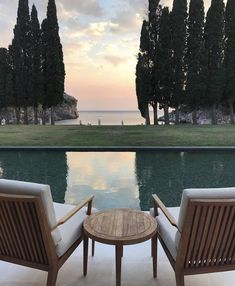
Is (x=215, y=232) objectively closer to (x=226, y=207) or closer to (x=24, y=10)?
(x=226, y=207)

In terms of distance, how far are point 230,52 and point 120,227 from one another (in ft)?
63.2

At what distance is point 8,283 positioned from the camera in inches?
99.3

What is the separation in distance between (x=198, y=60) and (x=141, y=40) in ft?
12.8

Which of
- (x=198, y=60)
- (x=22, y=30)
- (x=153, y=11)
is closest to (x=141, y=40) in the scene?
(x=153, y=11)

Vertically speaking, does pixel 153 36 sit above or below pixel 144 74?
above

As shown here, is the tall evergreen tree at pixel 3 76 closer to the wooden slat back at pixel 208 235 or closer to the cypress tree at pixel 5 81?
the cypress tree at pixel 5 81

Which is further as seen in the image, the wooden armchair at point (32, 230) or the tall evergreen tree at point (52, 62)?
the tall evergreen tree at point (52, 62)

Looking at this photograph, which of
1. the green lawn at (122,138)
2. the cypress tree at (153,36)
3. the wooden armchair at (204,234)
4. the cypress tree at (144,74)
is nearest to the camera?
the wooden armchair at (204,234)

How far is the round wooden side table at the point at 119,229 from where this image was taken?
2.29 m

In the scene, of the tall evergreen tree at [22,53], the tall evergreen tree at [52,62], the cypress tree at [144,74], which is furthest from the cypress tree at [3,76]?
the cypress tree at [144,74]

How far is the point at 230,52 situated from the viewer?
1923 centimetres

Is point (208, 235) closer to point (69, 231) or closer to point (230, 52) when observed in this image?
point (69, 231)

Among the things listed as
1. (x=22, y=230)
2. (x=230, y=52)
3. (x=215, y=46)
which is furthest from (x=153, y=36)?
(x=22, y=230)

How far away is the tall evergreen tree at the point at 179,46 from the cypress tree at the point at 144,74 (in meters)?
1.68
